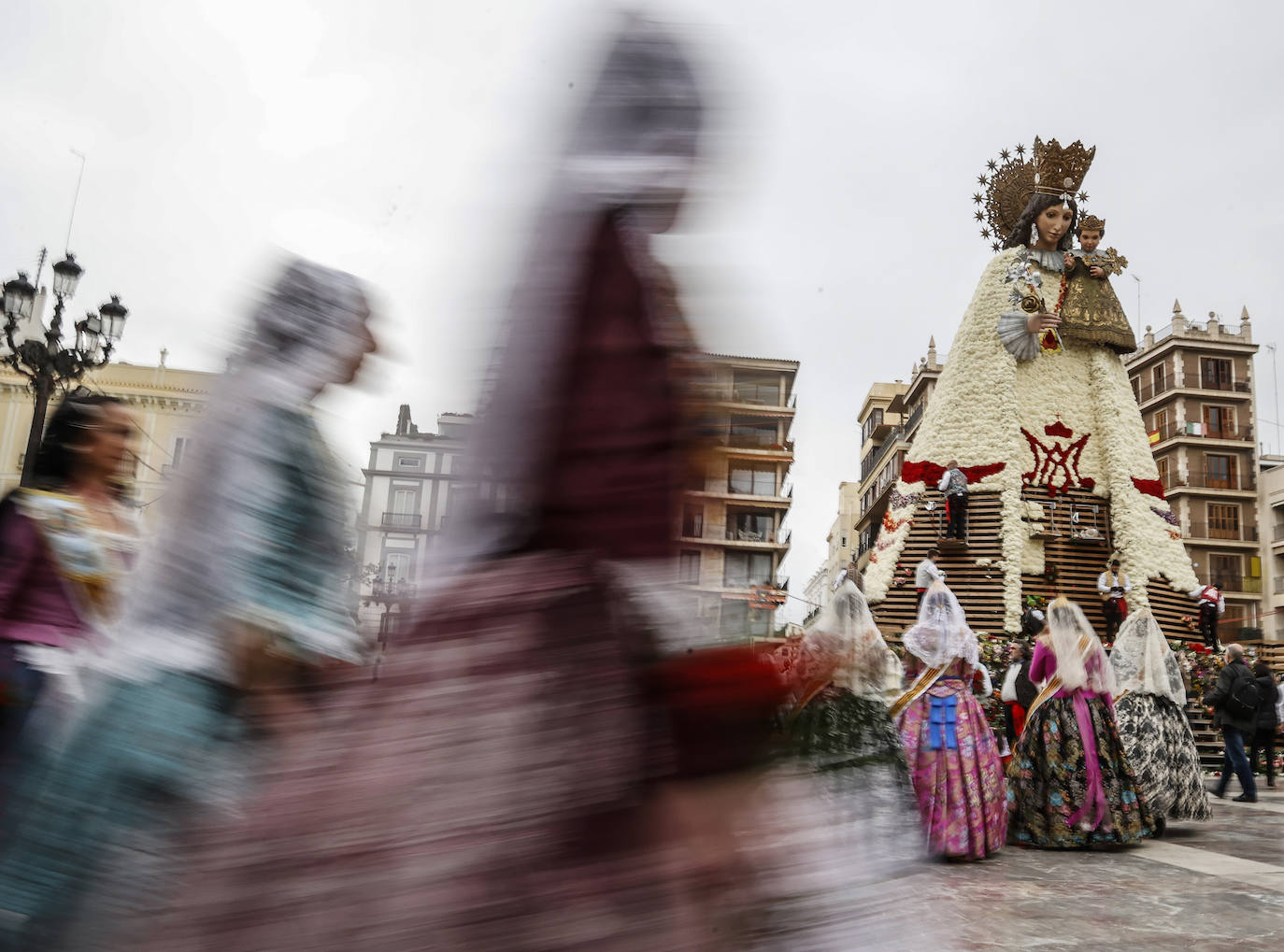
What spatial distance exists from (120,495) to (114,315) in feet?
23.7

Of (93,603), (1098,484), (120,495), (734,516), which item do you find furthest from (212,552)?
(1098,484)

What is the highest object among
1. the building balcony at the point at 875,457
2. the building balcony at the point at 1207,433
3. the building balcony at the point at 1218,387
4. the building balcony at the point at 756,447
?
the building balcony at the point at 1218,387

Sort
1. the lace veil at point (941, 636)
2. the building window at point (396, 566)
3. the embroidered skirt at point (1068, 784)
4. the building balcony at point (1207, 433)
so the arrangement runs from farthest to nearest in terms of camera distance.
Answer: the building balcony at point (1207, 433) → the embroidered skirt at point (1068, 784) → the lace veil at point (941, 636) → the building window at point (396, 566)

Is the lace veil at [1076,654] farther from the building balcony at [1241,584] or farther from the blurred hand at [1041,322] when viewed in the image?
the building balcony at [1241,584]

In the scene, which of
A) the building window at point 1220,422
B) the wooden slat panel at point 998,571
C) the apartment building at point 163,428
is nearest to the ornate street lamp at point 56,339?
the apartment building at point 163,428

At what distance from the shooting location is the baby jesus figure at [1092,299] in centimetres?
1612

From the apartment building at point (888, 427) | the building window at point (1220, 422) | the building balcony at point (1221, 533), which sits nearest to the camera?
the apartment building at point (888, 427)

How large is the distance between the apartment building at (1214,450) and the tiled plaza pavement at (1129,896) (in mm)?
45088

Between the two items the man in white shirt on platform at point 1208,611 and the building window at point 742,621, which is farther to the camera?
the man in white shirt on platform at point 1208,611

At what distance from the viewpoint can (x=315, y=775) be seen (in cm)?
76

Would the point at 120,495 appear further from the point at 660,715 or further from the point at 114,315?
the point at 114,315

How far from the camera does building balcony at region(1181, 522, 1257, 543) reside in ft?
151

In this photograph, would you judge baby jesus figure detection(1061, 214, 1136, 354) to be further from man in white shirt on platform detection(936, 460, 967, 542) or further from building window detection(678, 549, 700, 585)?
building window detection(678, 549, 700, 585)

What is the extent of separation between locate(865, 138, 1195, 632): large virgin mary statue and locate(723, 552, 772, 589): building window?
608 inches
